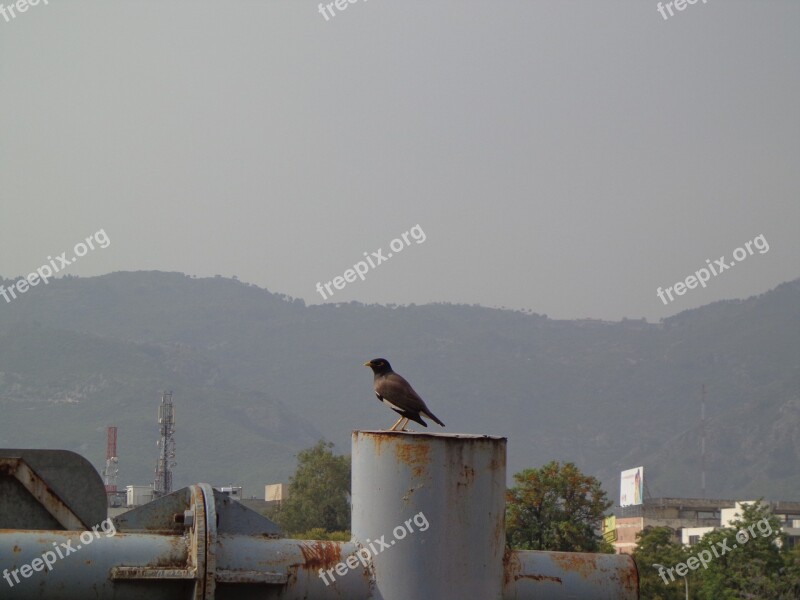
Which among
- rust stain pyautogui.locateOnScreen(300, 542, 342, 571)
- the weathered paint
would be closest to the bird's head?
the weathered paint

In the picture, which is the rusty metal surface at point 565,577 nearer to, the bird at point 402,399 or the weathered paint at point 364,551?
the weathered paint at point 364,551

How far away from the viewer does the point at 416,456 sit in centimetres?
609

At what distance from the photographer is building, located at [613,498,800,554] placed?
452ft

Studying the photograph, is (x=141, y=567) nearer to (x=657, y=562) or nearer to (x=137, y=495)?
(x=657, y=562)

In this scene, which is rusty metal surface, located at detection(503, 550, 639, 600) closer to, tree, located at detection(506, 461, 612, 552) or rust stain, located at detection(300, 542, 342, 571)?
rust stain, located at detection(300, 542, 342, 571)

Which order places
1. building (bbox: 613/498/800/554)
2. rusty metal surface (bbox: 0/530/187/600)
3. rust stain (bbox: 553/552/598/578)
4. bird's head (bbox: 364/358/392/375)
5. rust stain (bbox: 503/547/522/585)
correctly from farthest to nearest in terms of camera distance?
building (bbox: 613/498/800/554) → bird's head (bbox: 364/358/392/375) → rust stain (bbox: 553/552/598/578) → rust stain (bbox: 503/547/522/585) → rusty metal surface (bbox: 0/530/187/600)

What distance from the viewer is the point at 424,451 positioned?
6.09 metres

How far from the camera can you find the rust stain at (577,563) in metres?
6.48

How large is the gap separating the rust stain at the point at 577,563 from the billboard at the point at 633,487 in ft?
482

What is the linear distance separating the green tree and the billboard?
75513mm

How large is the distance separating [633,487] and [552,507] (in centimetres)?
9992

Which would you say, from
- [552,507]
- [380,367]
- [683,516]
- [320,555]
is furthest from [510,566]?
[683,516]

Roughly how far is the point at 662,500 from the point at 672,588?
9579 centimetres

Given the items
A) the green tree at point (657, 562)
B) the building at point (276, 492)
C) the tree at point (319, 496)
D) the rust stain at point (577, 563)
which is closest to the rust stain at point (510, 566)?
the rust stain at point (577, 563)
